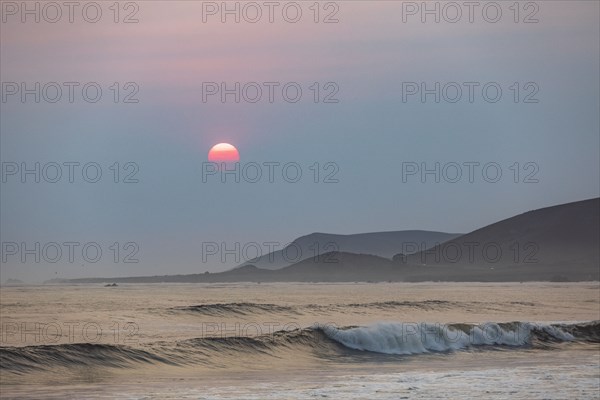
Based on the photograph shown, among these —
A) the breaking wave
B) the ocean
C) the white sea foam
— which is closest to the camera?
the ocean

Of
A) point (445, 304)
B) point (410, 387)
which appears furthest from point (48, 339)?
point (445, 304)

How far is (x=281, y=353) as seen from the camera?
38062mm

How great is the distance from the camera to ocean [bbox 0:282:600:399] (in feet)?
86.5

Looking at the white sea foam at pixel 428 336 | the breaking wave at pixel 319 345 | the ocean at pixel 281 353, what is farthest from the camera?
the white sea foam at pixel 428 336

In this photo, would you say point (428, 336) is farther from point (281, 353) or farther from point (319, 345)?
point (281, 353)

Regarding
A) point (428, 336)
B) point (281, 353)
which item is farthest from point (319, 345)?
point (428, 336)

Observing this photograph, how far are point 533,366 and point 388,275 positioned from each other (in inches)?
5824

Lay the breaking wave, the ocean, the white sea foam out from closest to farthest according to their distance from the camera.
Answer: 1. the ocean
2. the breaking wave
3. the white sea foam

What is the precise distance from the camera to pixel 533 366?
33.1 metres

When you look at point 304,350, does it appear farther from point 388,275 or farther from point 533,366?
point 388,275

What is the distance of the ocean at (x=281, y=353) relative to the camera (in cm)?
2636

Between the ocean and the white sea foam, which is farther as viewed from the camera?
the white sea foam

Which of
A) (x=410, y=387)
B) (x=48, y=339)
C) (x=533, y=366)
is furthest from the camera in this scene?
(x=48, y=339)

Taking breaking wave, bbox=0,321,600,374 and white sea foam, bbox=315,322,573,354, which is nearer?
breaking wave, bbox=0,321,600,374
